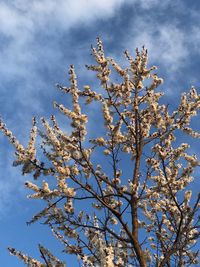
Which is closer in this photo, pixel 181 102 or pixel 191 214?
pixel 191 214

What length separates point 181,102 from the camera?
12.2m

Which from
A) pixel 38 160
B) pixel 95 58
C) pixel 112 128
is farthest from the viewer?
pixel 95 58

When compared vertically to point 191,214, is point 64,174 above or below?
above

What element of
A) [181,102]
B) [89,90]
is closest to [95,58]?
[89,90]

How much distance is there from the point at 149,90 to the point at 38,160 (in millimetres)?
4531

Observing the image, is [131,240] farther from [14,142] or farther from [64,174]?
[14,142]

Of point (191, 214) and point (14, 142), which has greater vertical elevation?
point (14, 142)

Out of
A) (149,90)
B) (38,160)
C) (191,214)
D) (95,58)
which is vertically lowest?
(191,214)

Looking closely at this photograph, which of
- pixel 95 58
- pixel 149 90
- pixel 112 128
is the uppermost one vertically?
pixel 95 58

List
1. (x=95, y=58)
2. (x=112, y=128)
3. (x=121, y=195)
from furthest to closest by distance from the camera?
(x=95, y=58) → (x=112, y=128) → (x=121, y=195)

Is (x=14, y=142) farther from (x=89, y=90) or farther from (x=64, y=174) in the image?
(x=89, y=90)

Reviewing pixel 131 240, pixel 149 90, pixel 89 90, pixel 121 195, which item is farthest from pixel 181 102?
pixel 131 240

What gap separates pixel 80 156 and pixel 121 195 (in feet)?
3.83

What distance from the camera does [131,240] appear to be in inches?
347
